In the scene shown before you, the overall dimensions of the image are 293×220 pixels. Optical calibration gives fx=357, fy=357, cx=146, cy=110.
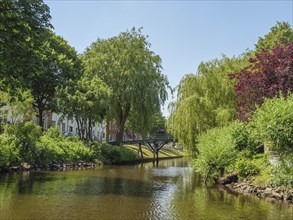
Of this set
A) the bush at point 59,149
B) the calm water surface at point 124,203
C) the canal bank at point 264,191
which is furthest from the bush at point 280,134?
the bush at point 59,149

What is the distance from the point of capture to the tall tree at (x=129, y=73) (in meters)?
41.2

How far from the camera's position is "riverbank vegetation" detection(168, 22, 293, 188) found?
55.1 ft

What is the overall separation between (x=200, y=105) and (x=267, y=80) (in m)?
7.21

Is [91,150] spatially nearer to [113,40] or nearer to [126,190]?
[113,40]

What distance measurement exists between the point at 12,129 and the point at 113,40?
19697 millimetres

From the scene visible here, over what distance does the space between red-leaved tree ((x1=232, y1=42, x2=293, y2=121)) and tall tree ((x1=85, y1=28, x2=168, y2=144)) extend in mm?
18284

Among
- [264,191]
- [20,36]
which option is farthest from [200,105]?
[20,36]

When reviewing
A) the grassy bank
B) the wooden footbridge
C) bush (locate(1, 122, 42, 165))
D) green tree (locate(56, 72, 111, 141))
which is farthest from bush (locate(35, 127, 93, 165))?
Result: the wooden footbridge

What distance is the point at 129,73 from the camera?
40.5 metres

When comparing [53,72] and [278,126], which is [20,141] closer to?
[53,72]

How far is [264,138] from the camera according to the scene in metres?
16.9

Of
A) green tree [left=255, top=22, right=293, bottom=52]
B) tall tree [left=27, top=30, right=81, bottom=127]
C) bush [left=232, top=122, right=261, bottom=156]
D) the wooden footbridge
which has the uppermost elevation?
green tree [left=255, top=22, right=293, bottom=52]

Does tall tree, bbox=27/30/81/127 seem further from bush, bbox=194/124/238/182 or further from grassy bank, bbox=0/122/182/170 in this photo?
bush, bbox=194/124/238/182

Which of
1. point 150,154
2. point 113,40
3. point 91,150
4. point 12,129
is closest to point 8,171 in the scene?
point 12,129
